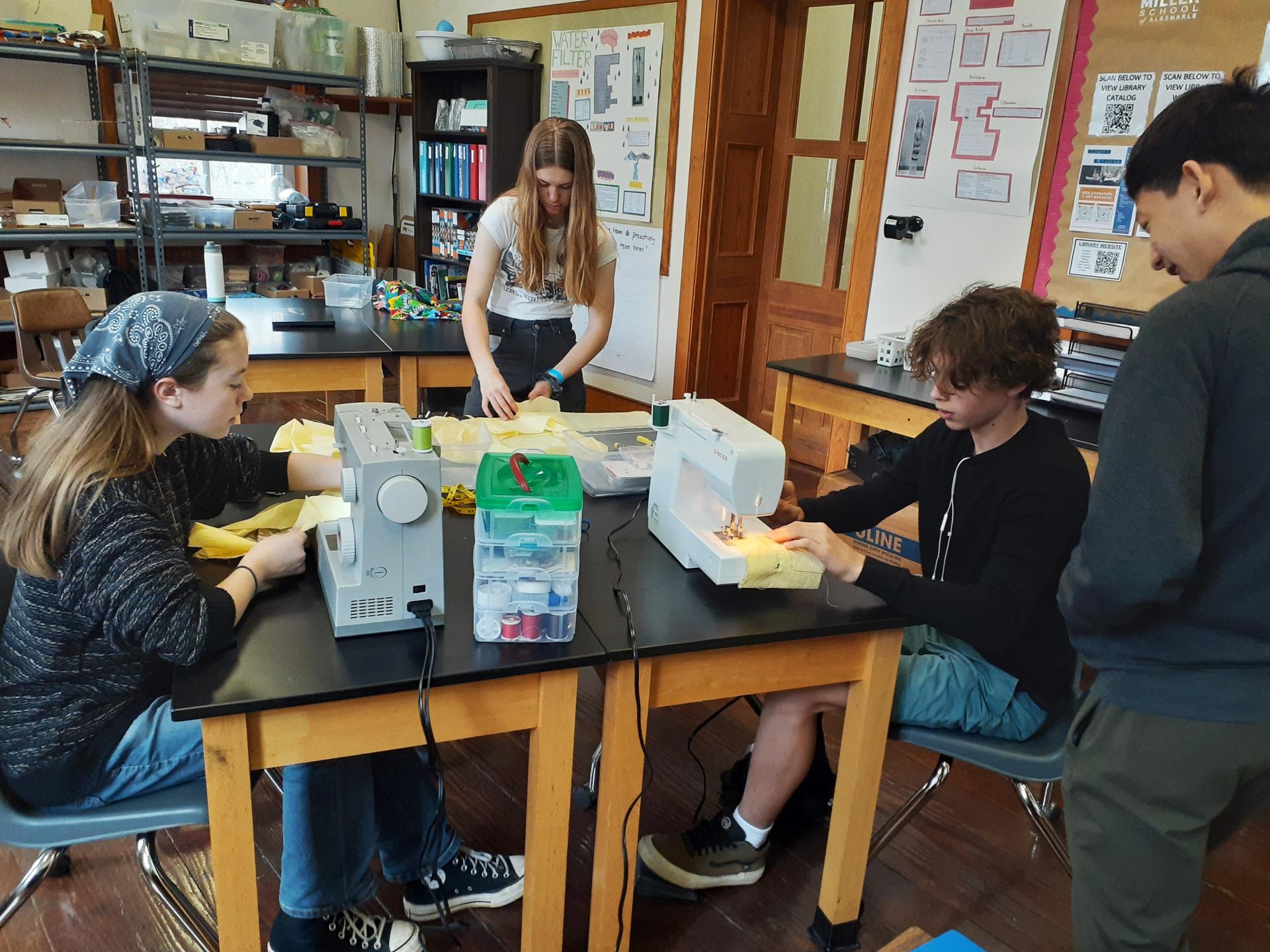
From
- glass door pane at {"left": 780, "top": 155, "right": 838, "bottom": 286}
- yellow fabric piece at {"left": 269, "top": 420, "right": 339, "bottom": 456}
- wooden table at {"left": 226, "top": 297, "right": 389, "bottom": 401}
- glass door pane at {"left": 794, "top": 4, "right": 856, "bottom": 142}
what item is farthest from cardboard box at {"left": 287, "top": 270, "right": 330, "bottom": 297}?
yellow fabric piece at {"left": 269, "top": 420, "right": 339, "bottom": 456}

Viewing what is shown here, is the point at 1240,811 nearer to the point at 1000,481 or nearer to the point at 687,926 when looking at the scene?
the point at 1000,481

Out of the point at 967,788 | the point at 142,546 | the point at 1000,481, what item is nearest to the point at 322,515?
the point at 142,546

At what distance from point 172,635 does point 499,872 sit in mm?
891

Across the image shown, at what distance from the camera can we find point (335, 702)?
1258 mm

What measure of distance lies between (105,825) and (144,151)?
Result: 471cm

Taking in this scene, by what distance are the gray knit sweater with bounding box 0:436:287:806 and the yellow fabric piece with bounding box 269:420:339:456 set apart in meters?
0.54

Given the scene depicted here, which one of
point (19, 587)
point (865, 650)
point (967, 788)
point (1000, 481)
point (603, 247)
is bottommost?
point (967, 788)

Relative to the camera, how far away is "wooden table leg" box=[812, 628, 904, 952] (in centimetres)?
162

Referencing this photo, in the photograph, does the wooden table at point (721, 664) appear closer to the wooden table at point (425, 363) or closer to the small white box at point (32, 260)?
the wooden table at point (425, 363)

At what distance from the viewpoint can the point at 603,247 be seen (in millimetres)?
2830

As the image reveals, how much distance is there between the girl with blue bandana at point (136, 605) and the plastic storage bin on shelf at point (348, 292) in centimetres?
253

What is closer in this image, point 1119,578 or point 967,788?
point 1119,578

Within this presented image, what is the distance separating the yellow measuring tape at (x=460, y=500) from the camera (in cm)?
184

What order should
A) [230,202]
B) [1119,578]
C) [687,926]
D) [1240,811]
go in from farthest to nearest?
[230,202] < [687,926] < [1240,811] < [1119,578]
